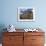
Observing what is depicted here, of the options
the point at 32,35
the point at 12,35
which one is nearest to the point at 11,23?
the point at 12,35

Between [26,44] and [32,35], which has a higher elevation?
[32,35]

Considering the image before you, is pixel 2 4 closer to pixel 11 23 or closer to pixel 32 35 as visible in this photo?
pixel 11 23

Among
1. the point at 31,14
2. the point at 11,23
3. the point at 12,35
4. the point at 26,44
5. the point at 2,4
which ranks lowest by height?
the point at 26,44

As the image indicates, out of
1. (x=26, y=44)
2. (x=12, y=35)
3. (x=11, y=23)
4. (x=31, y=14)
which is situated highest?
(x=31, y=14)

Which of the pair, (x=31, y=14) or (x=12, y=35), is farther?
(x=31, y=14)

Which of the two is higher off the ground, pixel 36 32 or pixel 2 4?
pixel 2 4

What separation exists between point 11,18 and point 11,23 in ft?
0.58

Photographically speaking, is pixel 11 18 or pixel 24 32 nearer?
pixel 24 32

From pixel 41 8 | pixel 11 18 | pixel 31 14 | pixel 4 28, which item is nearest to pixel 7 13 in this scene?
pixel 11 18

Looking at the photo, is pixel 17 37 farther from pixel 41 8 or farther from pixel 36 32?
pixel 41 8

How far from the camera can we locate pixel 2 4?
4.31 m

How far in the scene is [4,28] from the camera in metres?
4.32

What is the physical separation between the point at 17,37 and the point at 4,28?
748mm

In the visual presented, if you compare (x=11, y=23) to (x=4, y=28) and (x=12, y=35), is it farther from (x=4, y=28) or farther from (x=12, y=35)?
(x=12, y=35)
